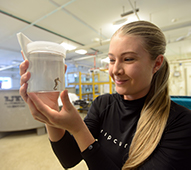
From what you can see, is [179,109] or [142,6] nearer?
[179,109]

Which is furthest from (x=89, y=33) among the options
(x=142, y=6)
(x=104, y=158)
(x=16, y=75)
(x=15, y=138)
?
(x=16, y=75)

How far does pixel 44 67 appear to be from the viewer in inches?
20.1

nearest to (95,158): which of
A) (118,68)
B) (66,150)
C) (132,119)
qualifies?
(66,150)

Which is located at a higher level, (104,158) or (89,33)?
(89,33)

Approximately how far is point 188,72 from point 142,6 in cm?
693

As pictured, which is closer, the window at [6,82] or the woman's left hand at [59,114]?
the woman's left hand at [59,114]

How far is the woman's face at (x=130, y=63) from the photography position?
556 mm

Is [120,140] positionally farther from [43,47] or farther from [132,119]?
[43,47]

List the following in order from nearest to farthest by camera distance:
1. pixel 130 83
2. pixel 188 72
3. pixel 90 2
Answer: pixel 130 83 < pixel 90 2 < pixel 188 72

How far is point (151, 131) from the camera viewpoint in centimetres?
56

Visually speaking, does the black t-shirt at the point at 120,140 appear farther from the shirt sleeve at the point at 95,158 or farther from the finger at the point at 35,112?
the finger at the point at 35,112

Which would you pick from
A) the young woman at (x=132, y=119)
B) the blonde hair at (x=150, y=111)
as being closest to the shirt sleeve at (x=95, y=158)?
the young woman at (x=132, y=119)

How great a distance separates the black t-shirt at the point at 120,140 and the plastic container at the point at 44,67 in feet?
0.92

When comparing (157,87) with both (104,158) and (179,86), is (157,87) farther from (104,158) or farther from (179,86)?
(179,86)
